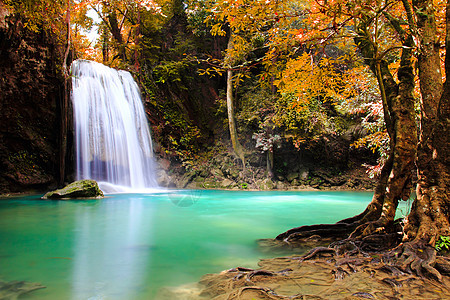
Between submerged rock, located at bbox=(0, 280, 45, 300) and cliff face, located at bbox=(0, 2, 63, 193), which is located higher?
cliff face, located at bbox=(0, 2, 63, 193)

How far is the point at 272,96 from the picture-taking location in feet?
50.4

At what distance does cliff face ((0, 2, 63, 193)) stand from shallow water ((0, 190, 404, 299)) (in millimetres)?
4165

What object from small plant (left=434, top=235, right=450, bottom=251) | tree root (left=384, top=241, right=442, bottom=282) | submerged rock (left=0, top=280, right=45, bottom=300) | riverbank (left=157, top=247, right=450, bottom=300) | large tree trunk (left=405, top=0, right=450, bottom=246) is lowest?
submerged rock (left=0, top=280, right=45, bottom=300)

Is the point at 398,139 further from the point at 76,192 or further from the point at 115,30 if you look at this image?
the point at 115,30

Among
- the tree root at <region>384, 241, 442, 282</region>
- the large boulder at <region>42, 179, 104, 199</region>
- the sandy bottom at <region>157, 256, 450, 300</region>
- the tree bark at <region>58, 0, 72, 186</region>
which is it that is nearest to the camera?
the sandy bottom at <region>157, 256, 450, 300</region>

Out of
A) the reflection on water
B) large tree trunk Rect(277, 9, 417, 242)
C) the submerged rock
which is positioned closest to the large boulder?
the reflection on water

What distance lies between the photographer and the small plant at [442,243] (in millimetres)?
2676

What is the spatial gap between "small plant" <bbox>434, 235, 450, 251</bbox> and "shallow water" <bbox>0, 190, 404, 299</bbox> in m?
1.85

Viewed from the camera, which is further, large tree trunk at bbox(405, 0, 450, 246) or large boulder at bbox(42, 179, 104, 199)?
large boulder at bbox(42, 179, 104, 199)

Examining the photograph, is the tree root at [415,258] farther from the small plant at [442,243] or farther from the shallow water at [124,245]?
the shallow water at [124,245]

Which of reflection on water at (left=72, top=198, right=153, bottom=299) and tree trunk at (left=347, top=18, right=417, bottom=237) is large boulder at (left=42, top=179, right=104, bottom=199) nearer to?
reflection on water at (left=72, top=198, right=153, bottom=299)

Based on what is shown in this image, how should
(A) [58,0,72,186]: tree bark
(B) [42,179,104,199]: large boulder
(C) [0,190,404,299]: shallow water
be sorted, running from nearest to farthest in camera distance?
(C) [0,190,404,299]: shallow water
(B) [42,179,104,199]: large boulder
(A) [58,0,72,186]: tree bark

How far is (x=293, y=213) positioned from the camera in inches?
297

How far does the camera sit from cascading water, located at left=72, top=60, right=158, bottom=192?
1244 centimetres
